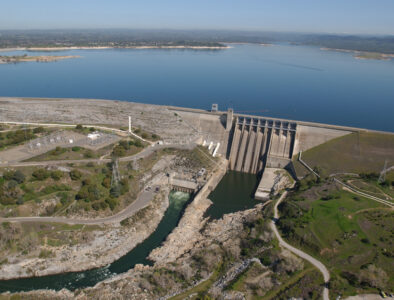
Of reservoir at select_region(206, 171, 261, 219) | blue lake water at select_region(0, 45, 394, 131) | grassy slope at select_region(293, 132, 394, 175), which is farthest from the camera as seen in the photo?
blue lake water at select_region(0, 45, 394, 131)

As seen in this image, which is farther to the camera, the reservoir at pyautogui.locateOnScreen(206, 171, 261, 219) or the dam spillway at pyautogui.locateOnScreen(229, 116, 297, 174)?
the dam spillway at pyautogui.locateOnScreen(229, 116, 297, 174)

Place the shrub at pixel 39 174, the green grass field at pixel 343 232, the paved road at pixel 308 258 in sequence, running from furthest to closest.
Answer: the shrub at pixel 39 174 < the green grass field at pixel 343 232 < the paved road at pixel 308 258

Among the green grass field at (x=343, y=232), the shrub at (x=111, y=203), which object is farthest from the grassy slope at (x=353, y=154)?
the shrub at (x=111, y=203)

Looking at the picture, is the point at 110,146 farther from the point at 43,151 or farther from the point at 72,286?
the point at 72,286

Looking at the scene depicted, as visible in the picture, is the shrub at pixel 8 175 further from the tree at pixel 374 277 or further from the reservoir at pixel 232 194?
the tree at pixel 374 277

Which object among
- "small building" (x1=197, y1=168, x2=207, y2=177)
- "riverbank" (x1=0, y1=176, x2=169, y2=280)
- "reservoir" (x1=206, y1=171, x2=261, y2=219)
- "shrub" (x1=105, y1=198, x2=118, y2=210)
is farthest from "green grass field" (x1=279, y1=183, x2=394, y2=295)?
"shrub" (x1=105, y1=198, x2=118, y2=210)

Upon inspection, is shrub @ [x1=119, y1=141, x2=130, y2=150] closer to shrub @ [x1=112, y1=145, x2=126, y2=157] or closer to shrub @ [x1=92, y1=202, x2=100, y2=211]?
shrub @ [x1=112, y1=145, x2=126, y2=157]
